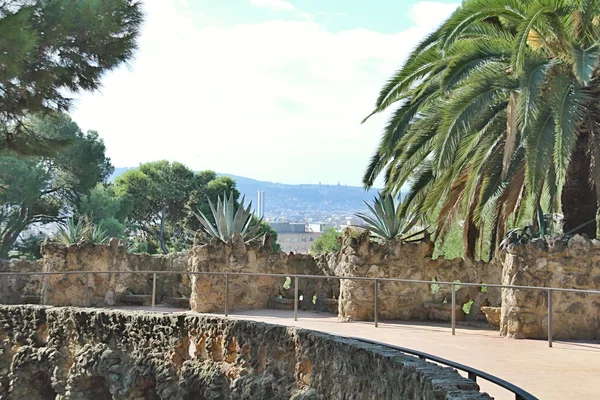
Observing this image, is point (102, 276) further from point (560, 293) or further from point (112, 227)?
point (112, 227)

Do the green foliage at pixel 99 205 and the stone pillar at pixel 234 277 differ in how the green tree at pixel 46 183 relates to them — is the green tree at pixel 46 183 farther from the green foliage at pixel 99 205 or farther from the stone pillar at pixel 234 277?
the stone pillar at pixel 234 277

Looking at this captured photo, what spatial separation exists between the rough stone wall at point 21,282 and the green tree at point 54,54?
4048 mm

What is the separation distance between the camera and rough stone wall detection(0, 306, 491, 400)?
25.1ft

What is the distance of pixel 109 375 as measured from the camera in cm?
1364

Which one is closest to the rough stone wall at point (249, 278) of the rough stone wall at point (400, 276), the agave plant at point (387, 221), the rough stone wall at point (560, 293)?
the agave plant at point (387, 221)

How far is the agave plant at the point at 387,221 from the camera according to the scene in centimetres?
1611

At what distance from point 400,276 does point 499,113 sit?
11.5 feet

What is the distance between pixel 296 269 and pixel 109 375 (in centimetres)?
510

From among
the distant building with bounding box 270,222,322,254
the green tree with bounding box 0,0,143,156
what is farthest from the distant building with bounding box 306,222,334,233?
the green tree with bounding box 0,0,143,156

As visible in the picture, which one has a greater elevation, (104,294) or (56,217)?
(56,217)

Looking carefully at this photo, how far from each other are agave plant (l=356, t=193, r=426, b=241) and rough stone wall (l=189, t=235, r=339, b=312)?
1472mm

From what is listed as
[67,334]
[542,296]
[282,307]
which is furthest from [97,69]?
[542,296]

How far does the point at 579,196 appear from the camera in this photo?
1441 centimetres

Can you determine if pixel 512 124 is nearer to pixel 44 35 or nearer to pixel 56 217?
pixel 44 35
